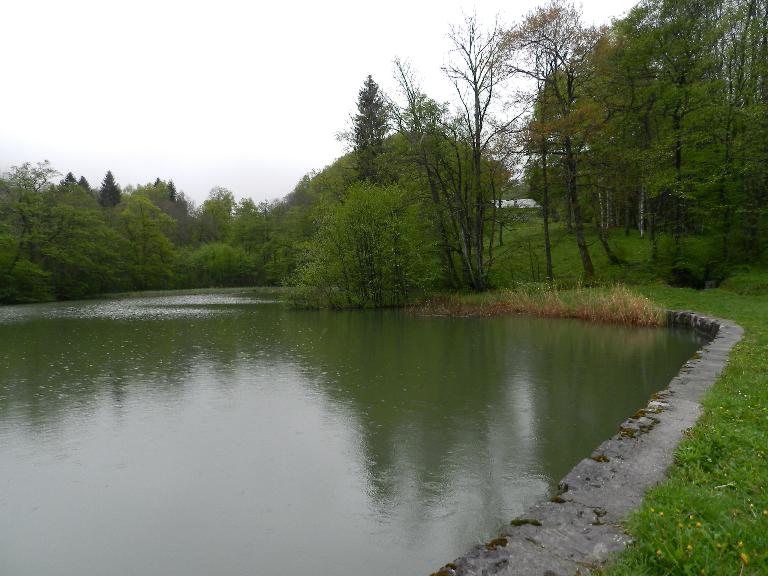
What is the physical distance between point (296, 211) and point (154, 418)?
41.9m

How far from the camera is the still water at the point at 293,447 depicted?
152 inches

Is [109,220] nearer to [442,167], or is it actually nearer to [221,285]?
[221,285]

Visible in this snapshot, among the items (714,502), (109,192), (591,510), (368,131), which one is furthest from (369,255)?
(109,192)

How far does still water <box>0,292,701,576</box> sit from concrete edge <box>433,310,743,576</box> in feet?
2.18

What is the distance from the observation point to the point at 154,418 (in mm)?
7145

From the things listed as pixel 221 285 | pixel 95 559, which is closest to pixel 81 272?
pixel 221 285

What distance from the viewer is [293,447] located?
5.94 metres

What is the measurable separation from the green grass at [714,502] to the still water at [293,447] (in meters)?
1.26

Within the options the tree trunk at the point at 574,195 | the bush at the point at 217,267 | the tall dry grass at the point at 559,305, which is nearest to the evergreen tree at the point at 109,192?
the bush at the point at 217,267

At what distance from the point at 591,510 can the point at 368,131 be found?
29768mm

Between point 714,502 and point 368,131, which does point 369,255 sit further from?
point 714,502

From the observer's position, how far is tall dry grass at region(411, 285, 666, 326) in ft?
49.2

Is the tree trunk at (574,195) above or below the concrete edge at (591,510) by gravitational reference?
above

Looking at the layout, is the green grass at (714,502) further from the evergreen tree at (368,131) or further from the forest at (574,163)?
the evergreen tree at (368,131)
